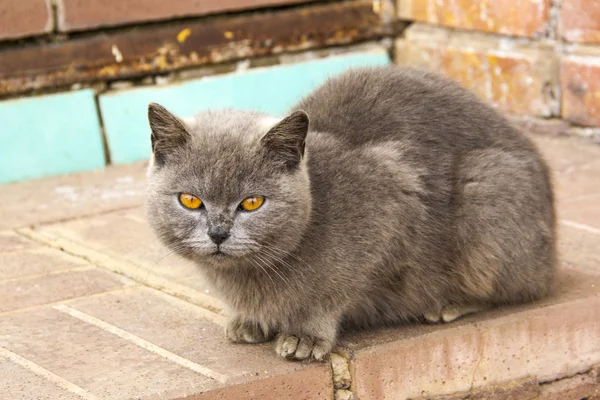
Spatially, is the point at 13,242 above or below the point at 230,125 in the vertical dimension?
below

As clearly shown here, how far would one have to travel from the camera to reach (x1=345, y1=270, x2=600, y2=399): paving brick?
103 inches

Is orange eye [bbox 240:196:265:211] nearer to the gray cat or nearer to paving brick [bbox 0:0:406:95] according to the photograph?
the gray cat

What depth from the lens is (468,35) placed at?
470 centimetres

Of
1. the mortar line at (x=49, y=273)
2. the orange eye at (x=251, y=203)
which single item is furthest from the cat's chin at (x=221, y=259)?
the mortar line at (x=49, y=273)

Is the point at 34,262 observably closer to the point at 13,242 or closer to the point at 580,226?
the point at 13,242

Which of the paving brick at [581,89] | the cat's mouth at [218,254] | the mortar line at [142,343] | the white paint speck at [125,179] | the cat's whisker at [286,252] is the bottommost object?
the white paint speck at [125,179]

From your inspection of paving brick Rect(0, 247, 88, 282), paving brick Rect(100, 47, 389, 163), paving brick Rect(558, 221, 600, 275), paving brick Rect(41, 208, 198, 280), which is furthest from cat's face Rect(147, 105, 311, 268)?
paving brick Rect(100, 47, 389, 163)

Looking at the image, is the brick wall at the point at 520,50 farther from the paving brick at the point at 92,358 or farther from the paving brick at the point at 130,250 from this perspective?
the paving brick at the point at 92,358

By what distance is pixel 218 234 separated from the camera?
7.72ft

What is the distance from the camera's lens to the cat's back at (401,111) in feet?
9.16

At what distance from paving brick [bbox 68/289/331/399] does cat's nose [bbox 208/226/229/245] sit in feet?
1.17

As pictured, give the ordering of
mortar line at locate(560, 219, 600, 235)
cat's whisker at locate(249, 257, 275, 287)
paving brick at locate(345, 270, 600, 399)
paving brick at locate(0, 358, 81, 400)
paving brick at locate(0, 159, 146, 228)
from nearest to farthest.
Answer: paving brick at locate(0, 358, 81, 400), cat's whisker at locate(249, 257, 275, 287), paving brick at locate(345, 270, 600, 399), mortar line at locate(560, 219, 600, 235), paving brick at locate(0, 159, 146, 228)

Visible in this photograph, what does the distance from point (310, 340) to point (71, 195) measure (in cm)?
186

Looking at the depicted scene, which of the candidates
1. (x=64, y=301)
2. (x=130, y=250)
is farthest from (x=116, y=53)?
(x=64, y=301)
